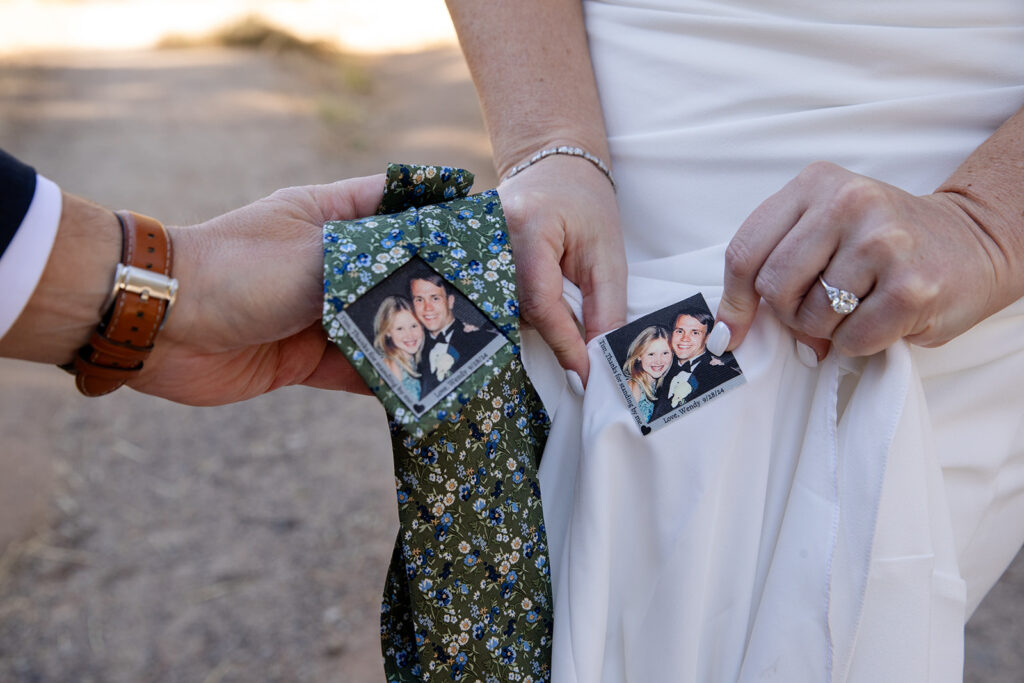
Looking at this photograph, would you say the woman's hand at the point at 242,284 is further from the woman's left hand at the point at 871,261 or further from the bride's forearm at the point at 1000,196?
the bride's forearm at the point at 1000,196

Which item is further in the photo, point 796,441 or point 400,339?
point 796,441

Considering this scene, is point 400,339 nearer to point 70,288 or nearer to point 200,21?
point 70,288

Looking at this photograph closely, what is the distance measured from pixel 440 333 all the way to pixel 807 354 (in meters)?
0.47

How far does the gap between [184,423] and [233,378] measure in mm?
2097

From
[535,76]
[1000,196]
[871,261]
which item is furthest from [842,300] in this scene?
[535,76]

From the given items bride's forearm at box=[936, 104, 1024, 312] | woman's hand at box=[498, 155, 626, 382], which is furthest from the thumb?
bride's forearm at box=[936, 104, 1024, 312]

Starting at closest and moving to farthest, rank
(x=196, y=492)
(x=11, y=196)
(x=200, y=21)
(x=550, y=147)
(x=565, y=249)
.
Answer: (x=11, y=196)
(x=565, y=249)
(x=550, y=147)
(x=196, y=492)
(x=200, y=21)

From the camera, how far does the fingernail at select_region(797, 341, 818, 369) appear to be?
1.07 m

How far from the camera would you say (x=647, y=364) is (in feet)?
3.55

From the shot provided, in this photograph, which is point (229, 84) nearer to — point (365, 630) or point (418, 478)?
point (365, 630)

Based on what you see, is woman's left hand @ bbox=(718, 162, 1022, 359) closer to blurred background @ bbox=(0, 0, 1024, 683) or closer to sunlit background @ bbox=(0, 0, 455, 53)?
blurred background @ bbox=(0, 0, 1024, 683)

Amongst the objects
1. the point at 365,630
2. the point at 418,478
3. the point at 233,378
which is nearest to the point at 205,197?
the point at 365,630

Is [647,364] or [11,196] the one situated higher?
[11,196]

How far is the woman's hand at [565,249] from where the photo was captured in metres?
1.11
